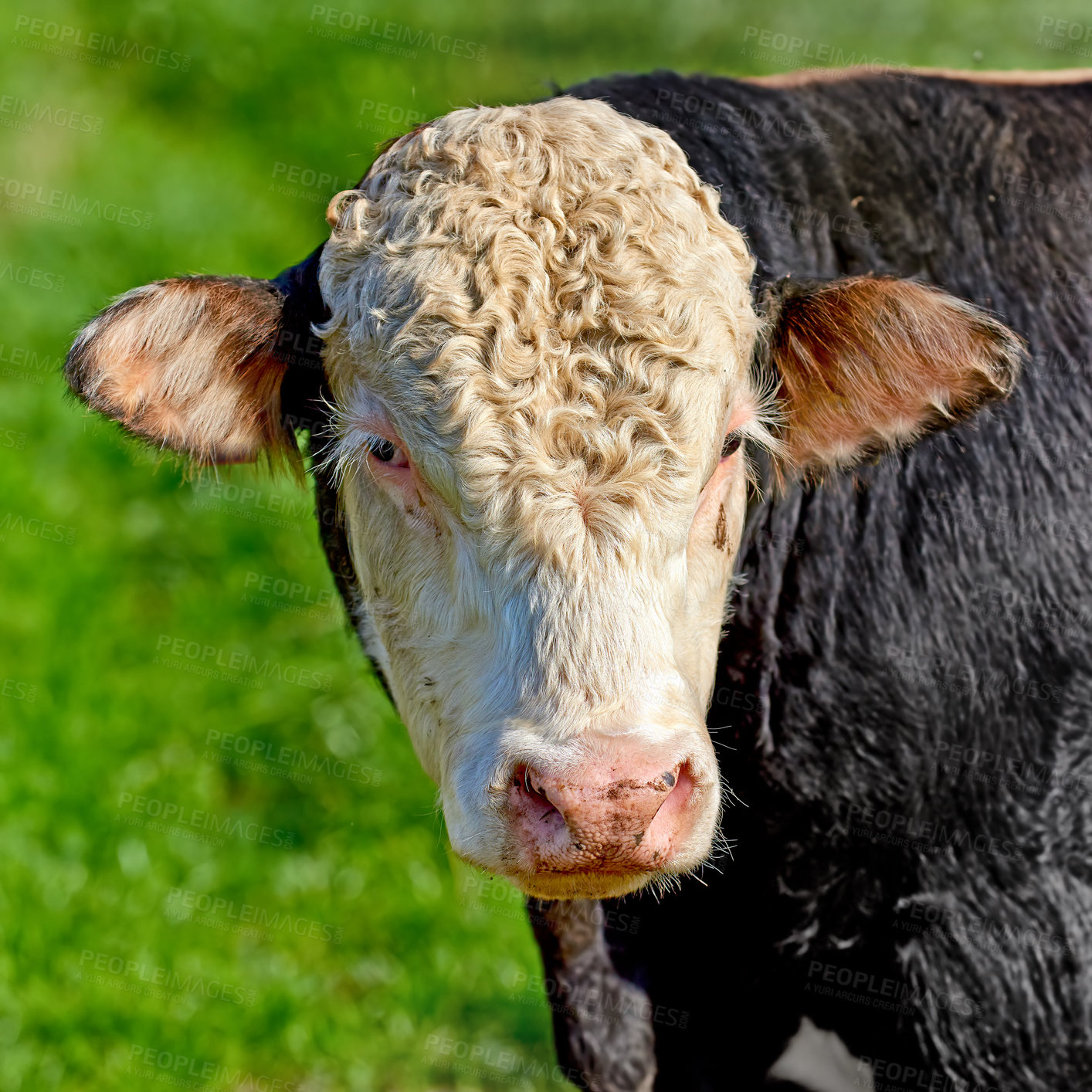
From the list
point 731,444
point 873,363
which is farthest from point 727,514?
point 873,363

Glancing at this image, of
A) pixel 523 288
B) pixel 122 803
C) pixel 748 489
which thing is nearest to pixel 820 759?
pixel 748 489

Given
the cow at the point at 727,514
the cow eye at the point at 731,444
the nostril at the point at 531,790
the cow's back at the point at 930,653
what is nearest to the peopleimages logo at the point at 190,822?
the cow at the point at 727,514

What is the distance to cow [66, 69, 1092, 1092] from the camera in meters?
2.42

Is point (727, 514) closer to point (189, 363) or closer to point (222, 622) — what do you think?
point (189, 363)

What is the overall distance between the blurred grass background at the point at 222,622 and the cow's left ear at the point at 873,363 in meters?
0.93

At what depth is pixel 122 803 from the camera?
558cm

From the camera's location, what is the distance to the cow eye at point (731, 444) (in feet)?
9.31

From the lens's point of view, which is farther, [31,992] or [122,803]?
[122,803]

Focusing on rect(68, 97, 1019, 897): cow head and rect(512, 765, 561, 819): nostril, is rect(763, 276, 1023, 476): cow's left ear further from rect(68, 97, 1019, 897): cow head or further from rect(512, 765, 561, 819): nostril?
rect(512, 765, 561, 819): nostril

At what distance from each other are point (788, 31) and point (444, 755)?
28.5ft

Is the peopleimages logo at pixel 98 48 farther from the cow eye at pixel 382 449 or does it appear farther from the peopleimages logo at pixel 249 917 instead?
the cow eye at pixel 382 449

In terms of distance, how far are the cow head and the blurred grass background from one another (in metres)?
0.41

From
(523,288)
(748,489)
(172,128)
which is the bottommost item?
(172,128)

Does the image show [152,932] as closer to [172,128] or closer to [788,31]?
[172,128]
